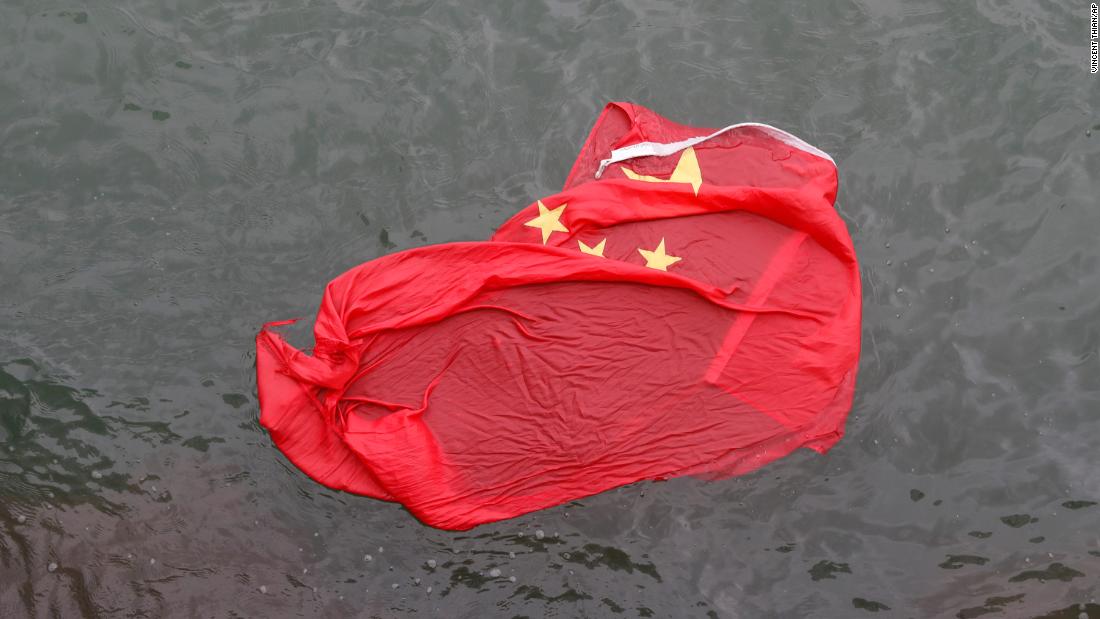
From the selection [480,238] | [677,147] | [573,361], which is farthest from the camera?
[480,238]

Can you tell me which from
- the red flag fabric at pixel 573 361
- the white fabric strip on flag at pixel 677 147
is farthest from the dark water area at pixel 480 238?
the white fabric strip on flag at pixel 677 147

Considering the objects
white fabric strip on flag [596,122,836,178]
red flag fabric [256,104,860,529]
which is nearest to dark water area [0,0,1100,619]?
red flag fabric [256,104,860,529]

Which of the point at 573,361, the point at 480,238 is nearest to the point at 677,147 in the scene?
the point at 480,238

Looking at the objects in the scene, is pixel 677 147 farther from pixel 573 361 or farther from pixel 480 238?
pixel 573 361

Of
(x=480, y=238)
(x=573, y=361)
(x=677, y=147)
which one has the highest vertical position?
(x=677, y=147)

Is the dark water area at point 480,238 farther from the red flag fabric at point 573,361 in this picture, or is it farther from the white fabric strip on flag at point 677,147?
the white fabric strip on flag at point 677,147

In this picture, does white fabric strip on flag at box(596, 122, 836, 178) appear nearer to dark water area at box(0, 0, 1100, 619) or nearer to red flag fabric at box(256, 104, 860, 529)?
red flag fabric at box(256, 104, 860, 529)
